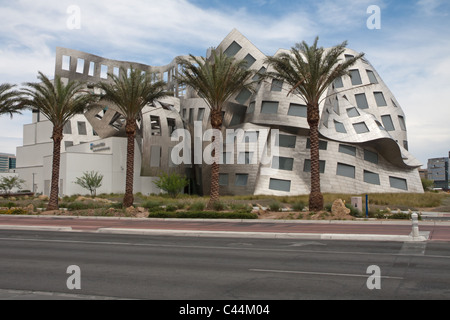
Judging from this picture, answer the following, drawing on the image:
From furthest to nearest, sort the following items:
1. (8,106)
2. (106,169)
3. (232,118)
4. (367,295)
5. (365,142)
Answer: (106,169) → (232,118) → (365,142) → (8,106) → (367,295)

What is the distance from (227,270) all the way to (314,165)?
63.4ft

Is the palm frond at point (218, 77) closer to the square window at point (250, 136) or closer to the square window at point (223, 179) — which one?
the square window at point (250, 136)

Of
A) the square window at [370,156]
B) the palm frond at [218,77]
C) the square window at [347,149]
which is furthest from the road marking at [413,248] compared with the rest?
the square window at [370,156]

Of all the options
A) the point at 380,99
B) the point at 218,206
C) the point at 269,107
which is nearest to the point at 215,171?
the point at 218,206

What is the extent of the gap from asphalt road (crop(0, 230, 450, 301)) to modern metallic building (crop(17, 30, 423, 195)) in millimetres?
28224

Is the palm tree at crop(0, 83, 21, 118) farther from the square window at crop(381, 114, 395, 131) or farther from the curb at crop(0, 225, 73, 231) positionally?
the square window at crop(381, 114, 395, 131)

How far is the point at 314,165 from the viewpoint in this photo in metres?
27.9

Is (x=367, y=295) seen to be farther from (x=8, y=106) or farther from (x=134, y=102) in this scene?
(x=8, y=106)

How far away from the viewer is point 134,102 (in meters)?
32.9

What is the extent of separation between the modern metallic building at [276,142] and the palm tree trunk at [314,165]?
11.9 metres

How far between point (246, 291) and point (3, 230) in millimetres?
17545

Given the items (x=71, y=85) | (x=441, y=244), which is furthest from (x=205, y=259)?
(x=71, y=85)

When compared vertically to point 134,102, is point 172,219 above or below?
below

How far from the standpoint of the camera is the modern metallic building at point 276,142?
44.7 m
